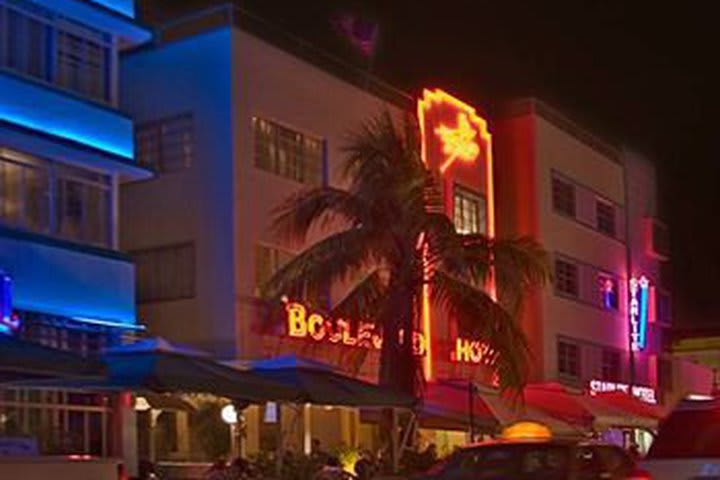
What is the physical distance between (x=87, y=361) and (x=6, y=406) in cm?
618

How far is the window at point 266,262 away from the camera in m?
27.1

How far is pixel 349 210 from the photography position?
22234 mm

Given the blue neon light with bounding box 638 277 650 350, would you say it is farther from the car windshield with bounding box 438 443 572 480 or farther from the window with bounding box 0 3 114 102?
the car windshield with bounding box 438 443 572 480

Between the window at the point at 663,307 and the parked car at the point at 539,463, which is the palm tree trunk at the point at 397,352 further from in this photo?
the window at the point at 663,307

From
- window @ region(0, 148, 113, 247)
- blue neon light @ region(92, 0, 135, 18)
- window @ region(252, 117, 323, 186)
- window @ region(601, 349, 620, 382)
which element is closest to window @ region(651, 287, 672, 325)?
window @ region(601, 349, 620, 382)

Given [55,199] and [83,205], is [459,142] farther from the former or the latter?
[55,199]

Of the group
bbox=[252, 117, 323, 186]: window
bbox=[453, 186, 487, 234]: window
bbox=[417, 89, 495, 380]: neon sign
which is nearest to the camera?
bbox=[252, 117, 323, 186]: window

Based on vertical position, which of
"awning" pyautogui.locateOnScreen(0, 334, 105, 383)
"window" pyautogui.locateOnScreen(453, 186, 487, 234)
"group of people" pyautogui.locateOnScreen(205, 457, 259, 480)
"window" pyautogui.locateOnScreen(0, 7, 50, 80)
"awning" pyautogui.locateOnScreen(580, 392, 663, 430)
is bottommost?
"group of people" pyautogui.locateOnScreen(205, 457, 259, 480)

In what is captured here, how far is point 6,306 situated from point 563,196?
23138mm

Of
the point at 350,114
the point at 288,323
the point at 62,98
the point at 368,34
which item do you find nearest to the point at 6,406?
the point at 62,98

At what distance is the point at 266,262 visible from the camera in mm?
27469

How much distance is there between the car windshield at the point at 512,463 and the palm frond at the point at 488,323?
7975mm

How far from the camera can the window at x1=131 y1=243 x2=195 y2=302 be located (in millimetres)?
27191

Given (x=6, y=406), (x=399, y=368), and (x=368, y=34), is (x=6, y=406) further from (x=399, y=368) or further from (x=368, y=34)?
(x=368, y=34)
